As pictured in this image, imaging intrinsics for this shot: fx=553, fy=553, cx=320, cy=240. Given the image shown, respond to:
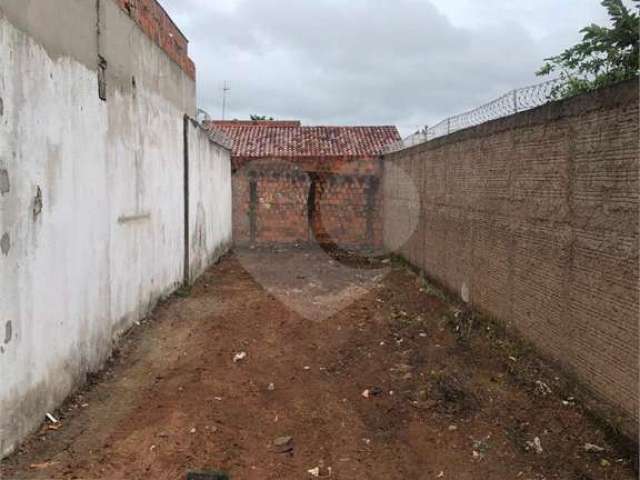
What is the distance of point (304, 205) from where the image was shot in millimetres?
17031

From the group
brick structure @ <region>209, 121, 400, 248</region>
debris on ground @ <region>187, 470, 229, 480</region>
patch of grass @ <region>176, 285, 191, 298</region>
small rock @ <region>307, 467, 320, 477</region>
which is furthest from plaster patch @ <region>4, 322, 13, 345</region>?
brick structure @ <region>209, 121, 400, 248</region>

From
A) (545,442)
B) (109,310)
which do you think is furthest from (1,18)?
(545,442)

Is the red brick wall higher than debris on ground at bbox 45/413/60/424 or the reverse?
higher

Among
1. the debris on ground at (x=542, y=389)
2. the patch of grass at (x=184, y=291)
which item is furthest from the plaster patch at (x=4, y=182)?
the patch of grass at (x=184, y=291)

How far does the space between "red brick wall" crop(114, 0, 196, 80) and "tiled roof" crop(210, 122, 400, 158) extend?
721cm

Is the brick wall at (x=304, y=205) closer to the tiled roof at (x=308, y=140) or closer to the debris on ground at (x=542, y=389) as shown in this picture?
the tiled roof at (x=308, y=140)

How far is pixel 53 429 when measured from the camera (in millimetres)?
3945

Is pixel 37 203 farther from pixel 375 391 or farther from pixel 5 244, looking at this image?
pixel 375 391

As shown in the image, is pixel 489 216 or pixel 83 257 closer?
pixel 83 257

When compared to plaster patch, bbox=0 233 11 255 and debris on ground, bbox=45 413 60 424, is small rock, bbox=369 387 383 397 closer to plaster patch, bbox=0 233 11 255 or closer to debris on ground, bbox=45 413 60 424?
debris on ground, bbox=45 413 60 424

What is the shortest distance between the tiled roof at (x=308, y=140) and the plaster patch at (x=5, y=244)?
1400cm

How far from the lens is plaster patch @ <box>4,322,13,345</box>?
337cm

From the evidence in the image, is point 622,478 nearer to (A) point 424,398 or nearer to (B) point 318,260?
(A) point 424,398

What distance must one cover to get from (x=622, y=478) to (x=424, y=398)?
168cm
